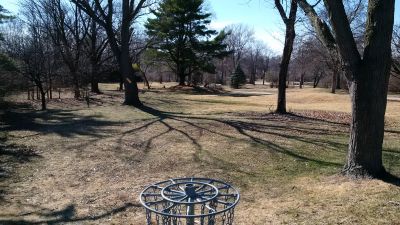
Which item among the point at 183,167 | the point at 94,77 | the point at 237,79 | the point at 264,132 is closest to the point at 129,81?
the point at 264,132

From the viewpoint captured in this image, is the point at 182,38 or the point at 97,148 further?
the point at 182,38

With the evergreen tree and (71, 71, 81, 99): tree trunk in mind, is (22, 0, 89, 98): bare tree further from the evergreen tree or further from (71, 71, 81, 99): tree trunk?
the evergreen tree

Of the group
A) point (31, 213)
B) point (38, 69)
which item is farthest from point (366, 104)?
point (38, 69)

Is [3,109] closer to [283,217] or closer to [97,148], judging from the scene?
[97,148]

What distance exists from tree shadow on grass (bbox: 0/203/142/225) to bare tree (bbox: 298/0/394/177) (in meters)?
3.56

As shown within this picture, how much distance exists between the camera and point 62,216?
5.54m

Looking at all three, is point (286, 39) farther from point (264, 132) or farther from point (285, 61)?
point (264, 132)

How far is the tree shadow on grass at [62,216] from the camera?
533 centimetres

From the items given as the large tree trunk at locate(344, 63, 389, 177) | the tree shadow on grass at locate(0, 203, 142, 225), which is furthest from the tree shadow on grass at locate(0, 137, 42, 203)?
the large tree trunk at locate(344, 63, 389, 177)

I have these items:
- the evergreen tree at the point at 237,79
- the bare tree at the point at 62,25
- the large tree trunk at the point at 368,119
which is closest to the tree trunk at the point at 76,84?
the bare tree at the point at 62,25

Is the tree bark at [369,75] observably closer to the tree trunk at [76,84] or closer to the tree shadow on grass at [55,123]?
the tree shadow on grass at [55,123]

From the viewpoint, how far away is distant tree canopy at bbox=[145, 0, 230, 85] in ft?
129

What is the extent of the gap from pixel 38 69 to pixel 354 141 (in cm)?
1495

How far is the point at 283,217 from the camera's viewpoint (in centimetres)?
524
